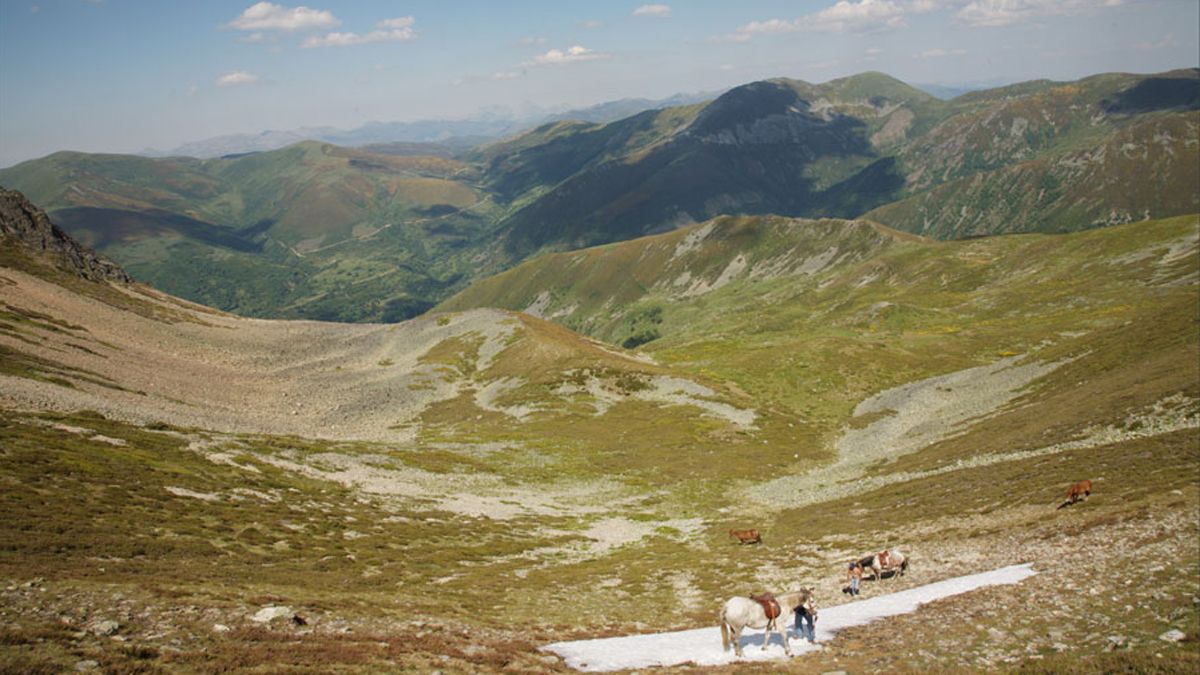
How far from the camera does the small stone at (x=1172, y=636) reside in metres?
17.4

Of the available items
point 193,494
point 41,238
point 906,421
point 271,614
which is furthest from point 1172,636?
point 41,238

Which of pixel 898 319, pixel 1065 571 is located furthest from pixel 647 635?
pixel 898 319

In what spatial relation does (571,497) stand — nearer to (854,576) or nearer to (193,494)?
(193,494)

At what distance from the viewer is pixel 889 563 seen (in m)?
31.5

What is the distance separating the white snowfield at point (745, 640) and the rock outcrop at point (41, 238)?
201741mm

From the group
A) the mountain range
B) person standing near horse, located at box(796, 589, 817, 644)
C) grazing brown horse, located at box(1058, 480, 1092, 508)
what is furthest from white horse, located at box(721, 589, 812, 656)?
grazing brown horse, located at box(1058, 480, 1092, 508)

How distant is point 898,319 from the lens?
18125cm

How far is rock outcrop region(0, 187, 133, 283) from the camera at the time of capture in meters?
165

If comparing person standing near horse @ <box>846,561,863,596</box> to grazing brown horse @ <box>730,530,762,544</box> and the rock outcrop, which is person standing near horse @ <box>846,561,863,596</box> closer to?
grazing brown horse @ <box>730,530,762,544</box>

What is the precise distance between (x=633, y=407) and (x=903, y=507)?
6824 centimetres

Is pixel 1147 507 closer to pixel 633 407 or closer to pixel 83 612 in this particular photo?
pixel 83 612

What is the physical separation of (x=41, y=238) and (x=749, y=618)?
226911mm

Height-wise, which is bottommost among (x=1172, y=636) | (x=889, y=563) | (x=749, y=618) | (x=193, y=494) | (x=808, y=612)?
(x=889, y=563)

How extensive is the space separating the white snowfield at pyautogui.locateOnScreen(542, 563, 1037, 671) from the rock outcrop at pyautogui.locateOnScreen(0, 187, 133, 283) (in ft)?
662
